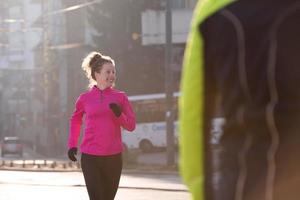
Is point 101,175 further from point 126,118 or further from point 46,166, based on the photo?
point 46,166

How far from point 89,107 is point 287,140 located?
5.01 metres

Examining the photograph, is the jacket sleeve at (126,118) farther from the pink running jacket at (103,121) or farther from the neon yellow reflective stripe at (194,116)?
the neon yellow reflective stripe at (194,116)

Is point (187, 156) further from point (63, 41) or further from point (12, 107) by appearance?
point (12, 107)

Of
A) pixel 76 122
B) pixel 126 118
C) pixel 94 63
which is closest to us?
pixel 126 118

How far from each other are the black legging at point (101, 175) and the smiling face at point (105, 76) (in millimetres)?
577

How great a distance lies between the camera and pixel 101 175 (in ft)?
21.1

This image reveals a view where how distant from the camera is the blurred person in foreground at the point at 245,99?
67.2 inches

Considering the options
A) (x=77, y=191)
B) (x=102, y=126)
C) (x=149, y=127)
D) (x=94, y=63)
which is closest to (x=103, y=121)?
(x=102, y=126)

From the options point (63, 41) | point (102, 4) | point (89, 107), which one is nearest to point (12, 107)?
point (63, 41)

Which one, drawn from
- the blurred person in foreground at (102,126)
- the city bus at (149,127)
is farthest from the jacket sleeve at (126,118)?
the city bus at (149,127)

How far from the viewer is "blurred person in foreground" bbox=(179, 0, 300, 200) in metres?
1.71

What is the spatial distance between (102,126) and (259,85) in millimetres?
4944

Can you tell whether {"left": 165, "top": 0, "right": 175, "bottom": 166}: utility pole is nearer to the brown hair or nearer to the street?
the street

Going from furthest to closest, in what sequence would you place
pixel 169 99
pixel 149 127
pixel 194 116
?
pixel 149 127
pixel 169 99
pixel 194 116
